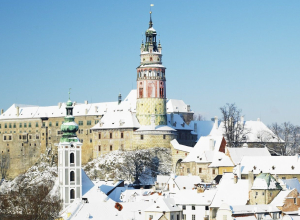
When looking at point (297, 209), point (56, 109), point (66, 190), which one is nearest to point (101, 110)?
point (56, 109)

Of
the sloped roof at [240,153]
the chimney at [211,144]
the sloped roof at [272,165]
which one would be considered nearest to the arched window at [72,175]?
the sloped roof at [272,165]

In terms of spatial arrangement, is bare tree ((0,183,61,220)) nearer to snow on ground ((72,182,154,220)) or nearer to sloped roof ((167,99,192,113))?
snow on ground ((72,182,154,220))

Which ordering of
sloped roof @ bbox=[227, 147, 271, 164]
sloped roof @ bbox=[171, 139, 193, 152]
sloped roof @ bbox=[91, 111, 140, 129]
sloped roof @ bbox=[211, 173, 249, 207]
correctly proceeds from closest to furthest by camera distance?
sloped roof @ bbox=[211, 173, 249, 207], sloped roof @ bbox=[227, 147, 271, 164], sloped roof @ bbox=[171, 139, 193, 152], sloped roof @ bbox=[91, 111, 140, 129]

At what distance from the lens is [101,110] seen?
383 ft

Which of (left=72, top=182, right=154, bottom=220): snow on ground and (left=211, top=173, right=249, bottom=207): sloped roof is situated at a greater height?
(left=211, top=173, right=249, bottom=207): sloped roof

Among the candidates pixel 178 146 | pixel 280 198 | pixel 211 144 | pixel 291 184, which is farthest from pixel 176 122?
pixel 280 198

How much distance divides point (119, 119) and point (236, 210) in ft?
142

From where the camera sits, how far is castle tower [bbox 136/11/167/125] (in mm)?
100312

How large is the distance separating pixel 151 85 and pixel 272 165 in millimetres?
23073

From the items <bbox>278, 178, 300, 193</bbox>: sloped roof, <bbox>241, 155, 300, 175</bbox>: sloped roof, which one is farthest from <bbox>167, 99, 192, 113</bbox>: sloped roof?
<bbox>278, 178, 300, 193</bbox>: sloped roof

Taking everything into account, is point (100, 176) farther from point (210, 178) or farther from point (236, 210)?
point (236, 210)

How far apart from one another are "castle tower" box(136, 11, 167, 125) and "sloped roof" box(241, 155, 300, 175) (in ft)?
65.1

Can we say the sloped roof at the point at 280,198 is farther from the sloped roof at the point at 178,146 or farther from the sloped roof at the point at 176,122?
the sloped roof at the point at 176,122

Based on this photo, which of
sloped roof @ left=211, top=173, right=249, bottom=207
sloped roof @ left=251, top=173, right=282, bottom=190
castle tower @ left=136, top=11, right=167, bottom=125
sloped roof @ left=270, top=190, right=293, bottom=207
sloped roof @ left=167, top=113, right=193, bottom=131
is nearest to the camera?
sloped roof @ left=270, top=190, right=293, bottom=207
